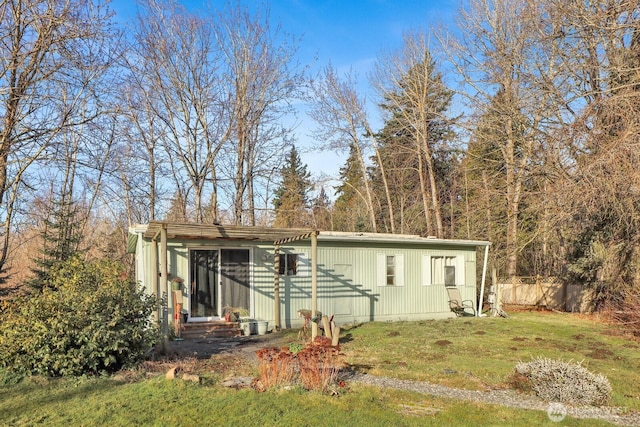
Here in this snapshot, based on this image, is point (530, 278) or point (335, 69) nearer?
point (530, 278)

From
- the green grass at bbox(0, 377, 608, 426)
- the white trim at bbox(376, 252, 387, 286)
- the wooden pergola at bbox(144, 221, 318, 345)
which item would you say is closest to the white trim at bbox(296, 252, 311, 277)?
the wooden pergola at bbox(144, 221, 318, 345)

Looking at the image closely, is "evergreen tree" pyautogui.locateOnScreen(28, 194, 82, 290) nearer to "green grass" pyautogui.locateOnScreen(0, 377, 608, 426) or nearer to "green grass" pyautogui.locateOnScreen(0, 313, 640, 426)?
"green grass" pyautogui.locateOnScreen(0, 313, 640, 426)

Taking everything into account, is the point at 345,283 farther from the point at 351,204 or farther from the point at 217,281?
the point at 351,204

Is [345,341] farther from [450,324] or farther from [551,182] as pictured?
[551,182]

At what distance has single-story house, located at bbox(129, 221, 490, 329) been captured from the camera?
10598mm

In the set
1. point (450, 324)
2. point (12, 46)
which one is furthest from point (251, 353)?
point (12, 46)

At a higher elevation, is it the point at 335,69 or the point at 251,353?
the point at 335,69

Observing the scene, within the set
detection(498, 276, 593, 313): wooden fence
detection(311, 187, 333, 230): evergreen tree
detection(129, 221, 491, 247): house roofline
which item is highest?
detection(311, 187, 333, 230): evergreen tree

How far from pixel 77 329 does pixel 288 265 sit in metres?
6.17

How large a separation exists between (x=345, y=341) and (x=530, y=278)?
1222 centimetres

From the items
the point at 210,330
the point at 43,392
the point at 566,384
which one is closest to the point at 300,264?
the point at 210,330

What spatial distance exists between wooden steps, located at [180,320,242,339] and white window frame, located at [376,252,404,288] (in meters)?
4.19

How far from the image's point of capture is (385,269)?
1316 centimetres

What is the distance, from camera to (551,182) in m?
11.3
